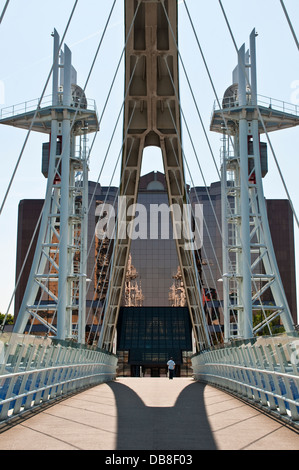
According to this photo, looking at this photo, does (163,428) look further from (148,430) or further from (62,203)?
(62,203)

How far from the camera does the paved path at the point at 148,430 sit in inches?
325

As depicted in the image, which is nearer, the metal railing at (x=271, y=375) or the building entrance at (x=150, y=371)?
the metal railing at (x=271, y=375)

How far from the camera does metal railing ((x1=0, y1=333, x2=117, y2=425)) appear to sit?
34.3ft

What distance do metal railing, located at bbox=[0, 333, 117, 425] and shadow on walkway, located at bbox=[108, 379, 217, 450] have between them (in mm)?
1682

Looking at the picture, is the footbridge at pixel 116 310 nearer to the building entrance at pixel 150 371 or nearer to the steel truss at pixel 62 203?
the steel truss at pixel 62 203

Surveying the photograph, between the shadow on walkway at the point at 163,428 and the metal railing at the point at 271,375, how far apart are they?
126 centimetres

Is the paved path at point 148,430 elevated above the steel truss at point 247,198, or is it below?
below

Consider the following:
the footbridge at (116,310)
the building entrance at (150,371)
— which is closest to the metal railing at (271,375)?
the footbridge at (116,310)

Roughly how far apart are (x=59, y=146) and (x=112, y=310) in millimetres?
15724

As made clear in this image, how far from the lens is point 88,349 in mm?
25141

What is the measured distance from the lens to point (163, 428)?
10.4 metres

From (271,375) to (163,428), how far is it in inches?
105

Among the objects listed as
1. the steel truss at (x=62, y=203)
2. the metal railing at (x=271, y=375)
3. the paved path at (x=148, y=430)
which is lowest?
the paved path at (x=148, y=430)

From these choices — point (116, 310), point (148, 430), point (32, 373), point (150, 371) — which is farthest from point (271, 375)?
point (150, 371)
